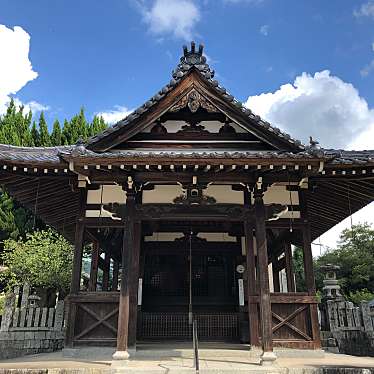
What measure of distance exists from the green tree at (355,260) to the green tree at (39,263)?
19.5m

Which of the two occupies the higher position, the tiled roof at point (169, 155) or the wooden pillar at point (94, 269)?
the tiled roof at point (169, 155)

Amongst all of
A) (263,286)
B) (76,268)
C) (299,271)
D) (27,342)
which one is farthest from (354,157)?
(299,271)

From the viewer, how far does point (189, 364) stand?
738 centimetres

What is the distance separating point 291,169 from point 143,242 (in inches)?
272

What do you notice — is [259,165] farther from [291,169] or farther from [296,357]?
[296,357]

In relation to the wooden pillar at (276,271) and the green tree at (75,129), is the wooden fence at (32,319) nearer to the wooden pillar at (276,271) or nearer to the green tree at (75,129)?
the wooden pillar at (276,271)

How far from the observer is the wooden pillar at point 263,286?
300 inches

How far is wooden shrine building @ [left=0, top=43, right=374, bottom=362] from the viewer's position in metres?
8.07

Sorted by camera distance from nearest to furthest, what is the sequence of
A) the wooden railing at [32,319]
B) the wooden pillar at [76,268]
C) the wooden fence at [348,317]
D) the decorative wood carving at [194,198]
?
the wooden pillar at [76,268] < the decorative wood carving at [194,198] < the wooden railing at [32,319] < the wooden fence at [348,317]

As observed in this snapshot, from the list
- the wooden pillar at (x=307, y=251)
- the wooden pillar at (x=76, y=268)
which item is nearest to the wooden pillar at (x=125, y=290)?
the wooden pillar at (x=76, y=268)

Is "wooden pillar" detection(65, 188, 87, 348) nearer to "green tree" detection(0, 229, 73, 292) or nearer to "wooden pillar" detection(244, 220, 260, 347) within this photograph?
"wooden pillar" detection(244, 220, 260, 347)

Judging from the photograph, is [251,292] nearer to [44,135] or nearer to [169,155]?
[169,155]

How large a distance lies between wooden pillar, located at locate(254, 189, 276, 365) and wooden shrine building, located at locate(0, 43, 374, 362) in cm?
2

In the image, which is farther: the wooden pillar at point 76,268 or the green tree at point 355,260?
the green tree at point 355,260
